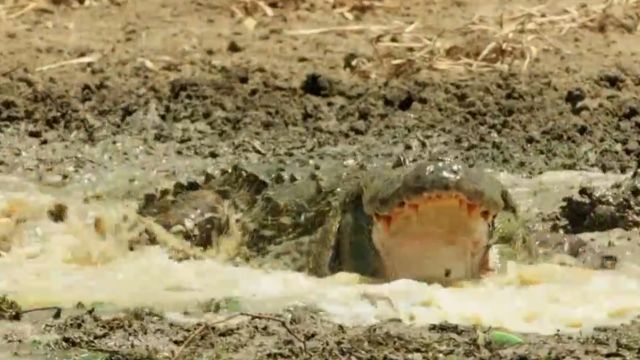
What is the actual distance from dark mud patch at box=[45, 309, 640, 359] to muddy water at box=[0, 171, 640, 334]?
0.24 metres

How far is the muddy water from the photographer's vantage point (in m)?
5.21

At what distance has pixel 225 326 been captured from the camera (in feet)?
15.6

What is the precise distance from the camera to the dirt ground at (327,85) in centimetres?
902

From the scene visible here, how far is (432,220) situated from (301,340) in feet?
4.41

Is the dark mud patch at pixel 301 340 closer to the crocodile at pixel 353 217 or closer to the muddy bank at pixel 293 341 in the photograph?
the muddy bank at pixel 293 341

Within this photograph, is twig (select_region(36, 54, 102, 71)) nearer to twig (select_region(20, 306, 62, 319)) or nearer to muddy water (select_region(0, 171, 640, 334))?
muddy water (select_region(0, 171, 640, 334))

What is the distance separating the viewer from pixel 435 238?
5.87m

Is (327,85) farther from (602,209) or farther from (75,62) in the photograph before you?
(602,209)

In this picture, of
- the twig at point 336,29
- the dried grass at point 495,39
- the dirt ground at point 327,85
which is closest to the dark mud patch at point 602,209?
the dirt ground at point 327,85

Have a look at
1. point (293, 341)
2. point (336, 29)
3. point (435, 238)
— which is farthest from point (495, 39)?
point (293, 341)

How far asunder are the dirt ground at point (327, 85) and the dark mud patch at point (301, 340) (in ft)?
12.3

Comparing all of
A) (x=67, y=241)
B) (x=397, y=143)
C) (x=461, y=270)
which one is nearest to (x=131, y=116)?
(x=397, y=143)

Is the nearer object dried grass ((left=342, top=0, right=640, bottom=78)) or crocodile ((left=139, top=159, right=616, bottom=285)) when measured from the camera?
crocodile ((left=139, top=159, right=616, bottom=285))

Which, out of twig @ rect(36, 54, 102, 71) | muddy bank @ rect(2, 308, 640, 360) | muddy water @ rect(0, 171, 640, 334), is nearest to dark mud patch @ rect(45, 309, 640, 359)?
muddy bank @ rect(2, 308, 640, 360)
